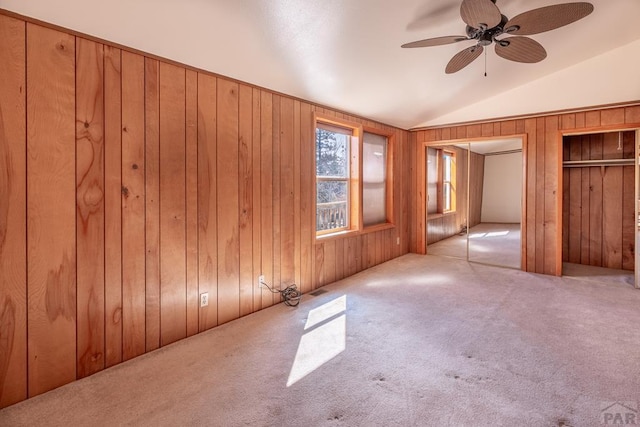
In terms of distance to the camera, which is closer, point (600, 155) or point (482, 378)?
point (482, 378)

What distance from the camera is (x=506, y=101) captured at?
174 inches

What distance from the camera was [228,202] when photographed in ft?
9.30

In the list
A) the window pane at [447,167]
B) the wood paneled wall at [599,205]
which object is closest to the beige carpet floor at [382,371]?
the wood paneled wall at [599,205]

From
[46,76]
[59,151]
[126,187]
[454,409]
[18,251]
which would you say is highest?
[46,76]

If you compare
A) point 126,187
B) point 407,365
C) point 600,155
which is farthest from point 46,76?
point 600,155

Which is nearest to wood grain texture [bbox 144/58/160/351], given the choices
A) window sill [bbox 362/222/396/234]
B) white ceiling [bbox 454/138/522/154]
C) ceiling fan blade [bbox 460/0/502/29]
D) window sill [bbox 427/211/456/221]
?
ceiling fan blade [bbox 460/0/502/29]

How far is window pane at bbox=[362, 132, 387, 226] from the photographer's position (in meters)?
4.63

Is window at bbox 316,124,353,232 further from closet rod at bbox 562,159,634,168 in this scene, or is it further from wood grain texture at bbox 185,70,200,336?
closet rod at bbox 562,159,634,168

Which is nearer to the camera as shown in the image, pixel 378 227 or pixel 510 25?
pixel 510 25

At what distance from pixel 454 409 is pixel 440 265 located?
3.38 metres

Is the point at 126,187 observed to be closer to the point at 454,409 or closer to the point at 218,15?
the point at 218,15

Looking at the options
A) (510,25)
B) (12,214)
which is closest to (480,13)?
(510,25)

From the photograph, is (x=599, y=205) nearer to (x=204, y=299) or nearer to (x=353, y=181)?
(x=353, y=181)

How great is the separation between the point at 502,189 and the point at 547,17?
6132mm
